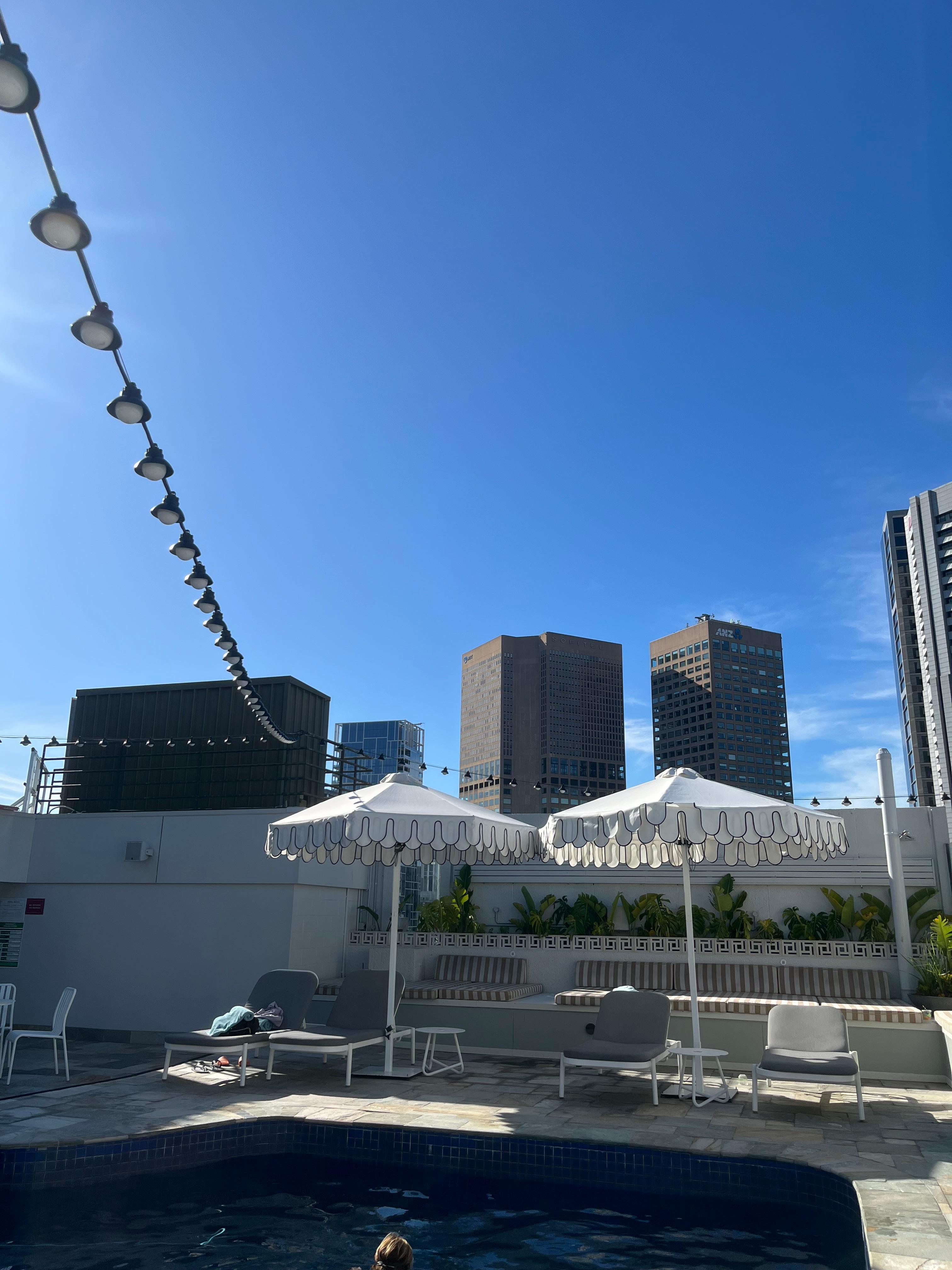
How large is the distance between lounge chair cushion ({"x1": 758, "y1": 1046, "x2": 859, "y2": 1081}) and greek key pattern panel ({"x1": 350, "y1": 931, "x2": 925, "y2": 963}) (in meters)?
3.91

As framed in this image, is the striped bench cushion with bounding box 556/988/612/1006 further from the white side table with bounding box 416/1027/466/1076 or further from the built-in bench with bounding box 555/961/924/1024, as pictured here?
the white side table with bounding box 416/1027/466/1076

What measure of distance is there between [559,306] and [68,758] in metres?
9.86

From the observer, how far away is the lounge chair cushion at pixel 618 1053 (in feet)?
23.5

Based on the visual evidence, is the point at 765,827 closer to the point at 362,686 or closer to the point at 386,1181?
the point at 386,1181

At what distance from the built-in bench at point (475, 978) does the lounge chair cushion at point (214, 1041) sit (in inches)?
111

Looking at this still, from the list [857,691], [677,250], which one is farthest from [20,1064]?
[857,691]

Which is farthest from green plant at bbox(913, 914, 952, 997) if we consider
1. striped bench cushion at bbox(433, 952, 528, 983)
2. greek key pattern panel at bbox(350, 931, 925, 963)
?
striped bench cushion at bbox(433, 952, 528, 983)

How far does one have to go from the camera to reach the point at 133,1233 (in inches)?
190

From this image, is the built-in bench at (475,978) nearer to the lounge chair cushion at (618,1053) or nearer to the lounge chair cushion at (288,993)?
the lounge chair cushion at (288,993)

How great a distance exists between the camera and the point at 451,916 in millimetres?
12742

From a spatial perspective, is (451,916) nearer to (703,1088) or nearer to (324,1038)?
(324,1038)

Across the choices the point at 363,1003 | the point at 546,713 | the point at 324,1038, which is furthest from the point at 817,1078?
the point at 546,713

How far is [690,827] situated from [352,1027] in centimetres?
440

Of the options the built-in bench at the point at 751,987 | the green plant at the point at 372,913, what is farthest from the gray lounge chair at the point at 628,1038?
the green plant at the point at 372,913
